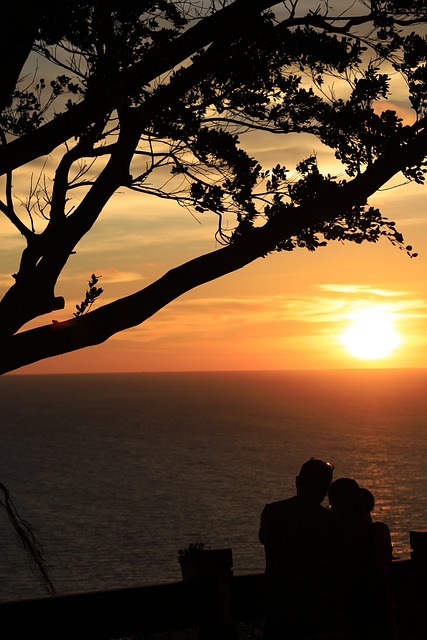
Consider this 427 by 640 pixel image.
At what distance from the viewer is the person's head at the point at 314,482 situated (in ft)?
16.6

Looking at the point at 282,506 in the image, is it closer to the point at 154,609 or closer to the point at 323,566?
the point at 323,566

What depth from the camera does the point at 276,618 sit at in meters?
5.03

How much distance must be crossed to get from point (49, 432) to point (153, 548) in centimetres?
11159

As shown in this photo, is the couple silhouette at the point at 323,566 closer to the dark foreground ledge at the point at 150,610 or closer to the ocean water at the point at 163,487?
the dark foreground ledge at the point at 150,610

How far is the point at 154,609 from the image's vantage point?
579cm

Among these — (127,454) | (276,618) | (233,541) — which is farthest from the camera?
(127,454)

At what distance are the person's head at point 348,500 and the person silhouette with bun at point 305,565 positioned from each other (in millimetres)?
291

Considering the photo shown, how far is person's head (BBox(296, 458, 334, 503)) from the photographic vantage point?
506 cm

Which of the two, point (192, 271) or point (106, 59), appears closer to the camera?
point (192, 271)

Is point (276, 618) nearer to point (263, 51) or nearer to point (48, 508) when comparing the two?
point (263, 51)

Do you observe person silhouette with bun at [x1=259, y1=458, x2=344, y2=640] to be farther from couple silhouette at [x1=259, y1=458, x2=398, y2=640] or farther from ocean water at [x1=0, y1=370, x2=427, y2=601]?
ocean water at [x1=0, y1=370, x2=427, y2=601]

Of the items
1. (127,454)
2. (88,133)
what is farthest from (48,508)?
(88,133)

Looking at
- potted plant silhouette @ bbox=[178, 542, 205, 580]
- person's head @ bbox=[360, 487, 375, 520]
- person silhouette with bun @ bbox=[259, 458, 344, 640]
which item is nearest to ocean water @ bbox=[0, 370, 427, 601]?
potted plant silhouette @ bbox=[178, 542, 205, 580]

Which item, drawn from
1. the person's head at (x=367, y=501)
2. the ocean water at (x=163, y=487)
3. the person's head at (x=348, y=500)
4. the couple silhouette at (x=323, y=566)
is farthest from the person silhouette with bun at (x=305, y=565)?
the ocean water at (x=163, y=487)
